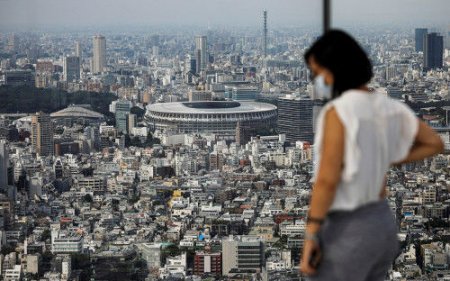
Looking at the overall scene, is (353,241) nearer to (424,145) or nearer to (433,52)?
(424,145)

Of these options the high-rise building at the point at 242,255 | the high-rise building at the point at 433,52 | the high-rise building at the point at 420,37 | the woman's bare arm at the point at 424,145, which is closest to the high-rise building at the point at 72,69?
the high-rise building at the point at 433,52

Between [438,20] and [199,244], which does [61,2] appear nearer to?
[199,244]

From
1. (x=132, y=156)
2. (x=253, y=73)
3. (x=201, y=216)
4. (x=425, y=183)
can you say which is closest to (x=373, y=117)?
(x=425, y=183)

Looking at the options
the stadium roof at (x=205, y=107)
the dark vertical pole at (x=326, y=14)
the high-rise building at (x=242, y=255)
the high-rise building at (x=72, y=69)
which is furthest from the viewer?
the stadium roof at (x=205, y=107)

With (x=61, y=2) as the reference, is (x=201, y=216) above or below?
below

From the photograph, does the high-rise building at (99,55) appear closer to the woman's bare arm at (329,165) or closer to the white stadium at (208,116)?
the white stadium at (208,116)

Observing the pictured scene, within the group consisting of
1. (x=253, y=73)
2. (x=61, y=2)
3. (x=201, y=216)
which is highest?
(x=61, y=2)

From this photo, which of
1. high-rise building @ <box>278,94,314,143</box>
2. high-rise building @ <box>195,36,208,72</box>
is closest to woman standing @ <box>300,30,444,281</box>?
high-rise building @ <box>278,94,314,143</box>
